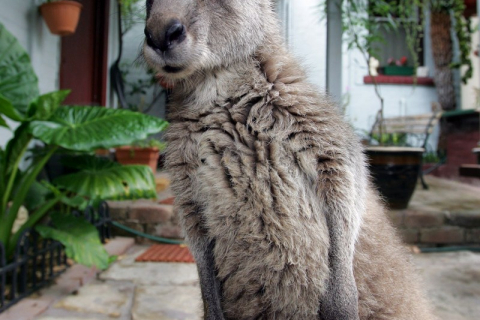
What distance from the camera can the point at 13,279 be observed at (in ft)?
9.12

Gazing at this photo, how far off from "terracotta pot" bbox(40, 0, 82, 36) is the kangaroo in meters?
3.65

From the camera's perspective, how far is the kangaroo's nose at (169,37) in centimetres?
127

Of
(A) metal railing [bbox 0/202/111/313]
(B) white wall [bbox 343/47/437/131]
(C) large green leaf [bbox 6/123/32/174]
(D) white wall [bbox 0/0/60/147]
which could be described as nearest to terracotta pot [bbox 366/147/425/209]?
(A) metal railing [bbox 0/202/111/313]

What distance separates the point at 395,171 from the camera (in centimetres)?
449

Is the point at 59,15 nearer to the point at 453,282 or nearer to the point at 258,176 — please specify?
the point at 258,176

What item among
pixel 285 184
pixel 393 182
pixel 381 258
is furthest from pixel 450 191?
pixel 285 184

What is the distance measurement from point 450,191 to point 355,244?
5.49 metres

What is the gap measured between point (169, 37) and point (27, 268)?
2511 mm

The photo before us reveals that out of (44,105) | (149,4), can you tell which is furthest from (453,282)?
(44,105)

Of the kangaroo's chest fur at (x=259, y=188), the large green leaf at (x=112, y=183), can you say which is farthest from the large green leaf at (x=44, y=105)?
the kangaroo's chest fur at (x=259, y=188)

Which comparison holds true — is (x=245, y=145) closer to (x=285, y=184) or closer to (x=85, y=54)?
(x=285, y=184)

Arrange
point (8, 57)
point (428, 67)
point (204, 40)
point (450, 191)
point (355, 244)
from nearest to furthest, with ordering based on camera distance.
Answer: point (204, 40) → point (355, 244) → point (8, 57) → point (450, 191) → point (428, 67)

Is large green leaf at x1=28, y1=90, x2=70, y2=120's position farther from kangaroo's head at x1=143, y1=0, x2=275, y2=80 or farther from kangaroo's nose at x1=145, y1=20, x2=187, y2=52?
kangaroo's nose at x1=145, y1=20, x2=187, y2=52

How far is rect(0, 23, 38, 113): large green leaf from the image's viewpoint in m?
3.09
